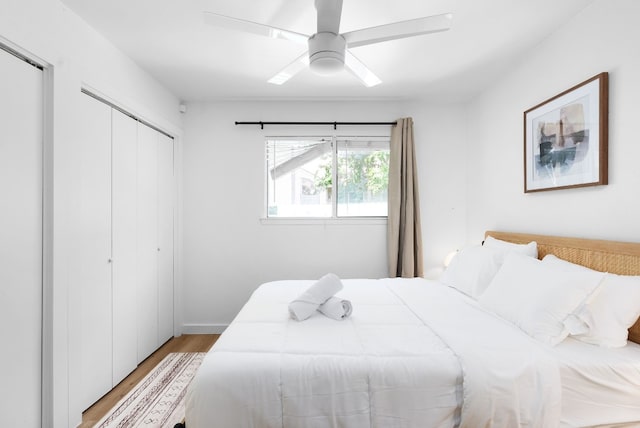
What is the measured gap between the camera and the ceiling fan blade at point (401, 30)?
5.37 feet

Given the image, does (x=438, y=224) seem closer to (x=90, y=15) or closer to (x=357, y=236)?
(x=357, y=236)

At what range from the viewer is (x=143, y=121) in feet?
9.51

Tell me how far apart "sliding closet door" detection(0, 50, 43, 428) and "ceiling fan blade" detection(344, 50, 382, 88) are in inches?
69.0

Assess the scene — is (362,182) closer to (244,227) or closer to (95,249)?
(244,227)

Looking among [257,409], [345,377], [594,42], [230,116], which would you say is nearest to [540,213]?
[594,42]

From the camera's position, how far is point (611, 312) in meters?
1.56

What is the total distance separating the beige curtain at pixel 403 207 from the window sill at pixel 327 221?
6.9 inches

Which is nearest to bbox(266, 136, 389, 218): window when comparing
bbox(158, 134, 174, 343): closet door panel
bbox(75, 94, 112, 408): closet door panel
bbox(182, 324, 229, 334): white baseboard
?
bbox(158, 134, 174, 343): closet door panel

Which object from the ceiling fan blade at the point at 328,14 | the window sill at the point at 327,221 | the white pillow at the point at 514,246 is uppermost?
the ceiling fan blade at the point at 328,14

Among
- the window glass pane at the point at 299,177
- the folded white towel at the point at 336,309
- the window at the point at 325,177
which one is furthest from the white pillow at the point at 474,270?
the window glass pane at the point at 299,177

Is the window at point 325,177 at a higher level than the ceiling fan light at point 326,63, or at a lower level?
lower

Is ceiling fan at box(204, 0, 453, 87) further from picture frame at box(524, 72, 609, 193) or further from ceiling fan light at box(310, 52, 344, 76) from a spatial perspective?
picture frame at box(524, 72, 609, 193)

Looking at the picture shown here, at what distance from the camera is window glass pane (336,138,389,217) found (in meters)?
3.73

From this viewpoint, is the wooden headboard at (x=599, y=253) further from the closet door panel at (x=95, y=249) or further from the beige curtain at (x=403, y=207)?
the closet door panel at (x=95, y=249)
